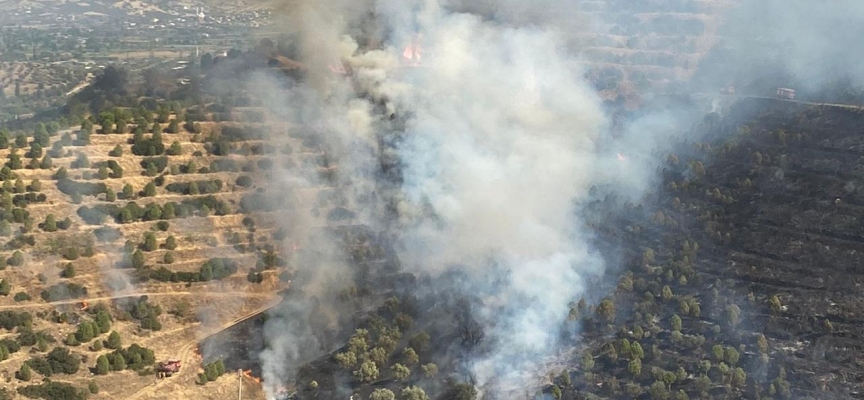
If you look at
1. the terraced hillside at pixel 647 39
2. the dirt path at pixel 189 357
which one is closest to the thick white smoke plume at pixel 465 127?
the dirt path at pixel 189 357

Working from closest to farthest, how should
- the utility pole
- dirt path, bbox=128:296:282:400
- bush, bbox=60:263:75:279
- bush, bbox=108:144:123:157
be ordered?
dirt path, bbox=128:296:282:400 < the utility pole < bush, bbox=60:263:75:279 < bush, bbox=108:144:123:157

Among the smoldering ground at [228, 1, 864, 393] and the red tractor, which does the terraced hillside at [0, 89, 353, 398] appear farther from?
the smoldering ground at [228, 1, 864, 393]

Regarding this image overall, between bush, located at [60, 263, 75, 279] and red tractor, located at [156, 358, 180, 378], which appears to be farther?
bush, located at [60, 263, 75, 279]

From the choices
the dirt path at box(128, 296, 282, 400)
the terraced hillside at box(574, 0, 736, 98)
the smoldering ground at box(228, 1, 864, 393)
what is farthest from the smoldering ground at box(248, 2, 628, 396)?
the terraced hillside at box(574, 0, 736, 98)

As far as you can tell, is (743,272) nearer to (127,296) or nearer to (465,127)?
(465,127)

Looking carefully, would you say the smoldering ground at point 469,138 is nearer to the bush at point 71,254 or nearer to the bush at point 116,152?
the bush at point 116,152

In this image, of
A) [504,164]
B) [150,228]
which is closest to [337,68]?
[504,164]
